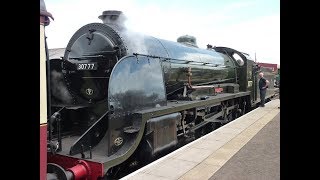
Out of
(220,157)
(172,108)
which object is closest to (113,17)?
(172,108)

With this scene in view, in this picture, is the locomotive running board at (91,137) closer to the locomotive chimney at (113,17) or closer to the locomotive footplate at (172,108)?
the locomotive footplate at (172,108)

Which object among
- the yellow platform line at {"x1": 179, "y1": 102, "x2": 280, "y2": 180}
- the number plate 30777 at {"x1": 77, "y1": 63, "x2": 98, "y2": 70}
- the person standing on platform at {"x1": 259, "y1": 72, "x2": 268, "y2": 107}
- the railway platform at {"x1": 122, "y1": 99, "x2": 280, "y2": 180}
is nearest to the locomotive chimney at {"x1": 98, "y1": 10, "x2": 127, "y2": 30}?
the number plate 30777 at {"x1": 77, "y1": 63, "x2": 98, "y2": 70}

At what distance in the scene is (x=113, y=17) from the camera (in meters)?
5.92

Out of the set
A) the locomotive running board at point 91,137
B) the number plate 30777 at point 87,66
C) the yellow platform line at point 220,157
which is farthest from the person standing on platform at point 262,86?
the locomotive running board at point 91,137

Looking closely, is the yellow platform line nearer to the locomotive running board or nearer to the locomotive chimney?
the locomotive running board

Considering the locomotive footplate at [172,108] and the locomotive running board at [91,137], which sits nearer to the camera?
the locomotive running board at [91,137]

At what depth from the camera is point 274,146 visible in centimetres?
641

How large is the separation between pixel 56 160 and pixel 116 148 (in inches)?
32.8

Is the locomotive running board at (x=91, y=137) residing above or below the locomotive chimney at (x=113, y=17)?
below

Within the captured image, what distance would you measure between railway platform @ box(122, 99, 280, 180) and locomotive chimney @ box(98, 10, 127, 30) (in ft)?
8.66

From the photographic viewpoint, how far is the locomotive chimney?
5.92 m

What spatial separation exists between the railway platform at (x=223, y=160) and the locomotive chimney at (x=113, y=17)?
8.66 ft

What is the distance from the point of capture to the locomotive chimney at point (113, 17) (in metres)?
5.92
